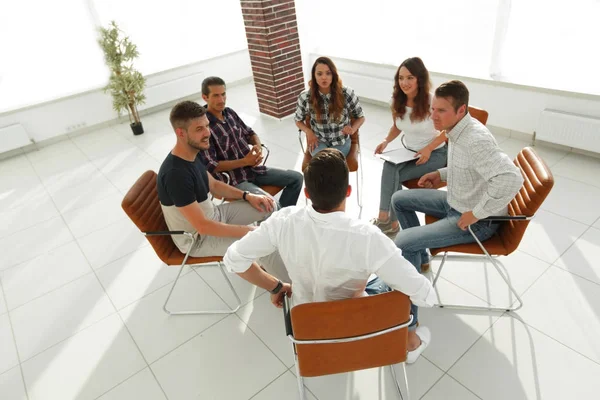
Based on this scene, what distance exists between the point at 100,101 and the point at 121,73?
814 millimetres

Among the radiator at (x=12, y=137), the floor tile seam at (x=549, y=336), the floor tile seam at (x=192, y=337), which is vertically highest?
the radiator at (x=12, y=137)

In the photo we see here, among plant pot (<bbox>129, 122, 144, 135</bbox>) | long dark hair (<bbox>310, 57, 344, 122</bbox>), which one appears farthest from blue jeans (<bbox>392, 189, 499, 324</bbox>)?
plant pot (<bbox>129, 122, 144, 135</bbox>)

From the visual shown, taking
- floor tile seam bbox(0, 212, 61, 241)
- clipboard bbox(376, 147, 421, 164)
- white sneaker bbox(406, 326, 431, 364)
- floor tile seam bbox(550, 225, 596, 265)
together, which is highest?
clipboard bbox(376, 147, 421, 164)

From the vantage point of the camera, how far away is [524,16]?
3520 millimetres

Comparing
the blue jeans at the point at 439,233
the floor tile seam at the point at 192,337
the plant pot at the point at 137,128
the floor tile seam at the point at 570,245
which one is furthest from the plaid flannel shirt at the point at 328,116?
the plant pot at the point at 137,128

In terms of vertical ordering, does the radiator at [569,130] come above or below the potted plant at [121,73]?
below

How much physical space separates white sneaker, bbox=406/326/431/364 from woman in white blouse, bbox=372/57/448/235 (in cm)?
101

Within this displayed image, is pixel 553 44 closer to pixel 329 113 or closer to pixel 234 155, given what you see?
pixel 329 113

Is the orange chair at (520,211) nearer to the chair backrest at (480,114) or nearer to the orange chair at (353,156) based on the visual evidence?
the chair backrest at (480,114)

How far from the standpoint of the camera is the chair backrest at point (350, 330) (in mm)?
1205

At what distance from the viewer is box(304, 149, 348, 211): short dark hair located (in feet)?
4.16

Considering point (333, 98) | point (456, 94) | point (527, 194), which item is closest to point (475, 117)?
point (456, 94)

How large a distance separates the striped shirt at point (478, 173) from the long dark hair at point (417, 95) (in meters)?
0.75

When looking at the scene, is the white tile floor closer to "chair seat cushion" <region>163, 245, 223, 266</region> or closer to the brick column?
"chair seat cushion" <region>163, 245, 223, 266</region>
